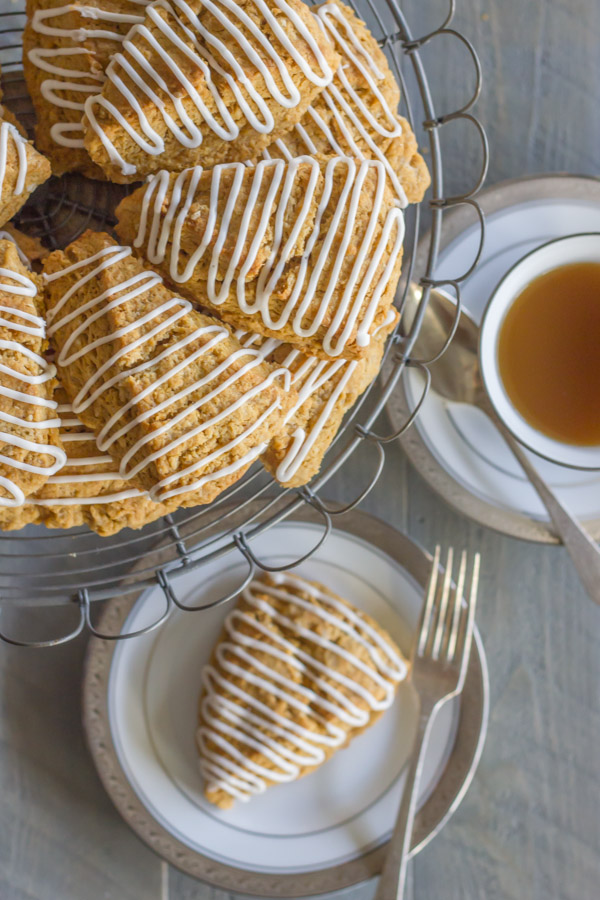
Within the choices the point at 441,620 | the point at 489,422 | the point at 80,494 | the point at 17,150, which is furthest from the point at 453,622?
the point at 17,150

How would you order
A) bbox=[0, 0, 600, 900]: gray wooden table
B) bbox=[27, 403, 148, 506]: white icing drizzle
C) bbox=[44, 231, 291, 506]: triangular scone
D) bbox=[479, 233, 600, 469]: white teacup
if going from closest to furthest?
bbox=[44, 231, 291, 506]: triangular scone < bbox=[27, 403, 148, 506]: white icing drizzle < bbox=[479, 233, 600, 469]: white teacup < bbox=[0, 0, 600, 900]: gray wooden table

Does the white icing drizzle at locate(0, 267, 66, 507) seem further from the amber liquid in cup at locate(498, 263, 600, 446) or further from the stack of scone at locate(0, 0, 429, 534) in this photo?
the amber liquid in cup at locate(498, 263, 600, 446)

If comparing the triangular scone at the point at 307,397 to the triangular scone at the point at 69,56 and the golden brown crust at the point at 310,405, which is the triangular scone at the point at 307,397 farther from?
the triangular scone at the point at 69,56

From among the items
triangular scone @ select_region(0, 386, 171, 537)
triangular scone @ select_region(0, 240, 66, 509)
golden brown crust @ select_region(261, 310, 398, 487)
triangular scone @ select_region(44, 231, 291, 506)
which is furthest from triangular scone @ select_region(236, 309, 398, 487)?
triangular scone @ select_region(0, 240, 66, 509)

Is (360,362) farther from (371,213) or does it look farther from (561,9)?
(561,9)

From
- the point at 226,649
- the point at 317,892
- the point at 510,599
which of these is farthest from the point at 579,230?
the point at 317,892

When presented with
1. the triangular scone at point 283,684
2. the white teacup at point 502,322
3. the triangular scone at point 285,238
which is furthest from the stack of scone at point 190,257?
the triangular scone at point 283,684

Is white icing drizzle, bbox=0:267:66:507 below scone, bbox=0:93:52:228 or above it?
below
